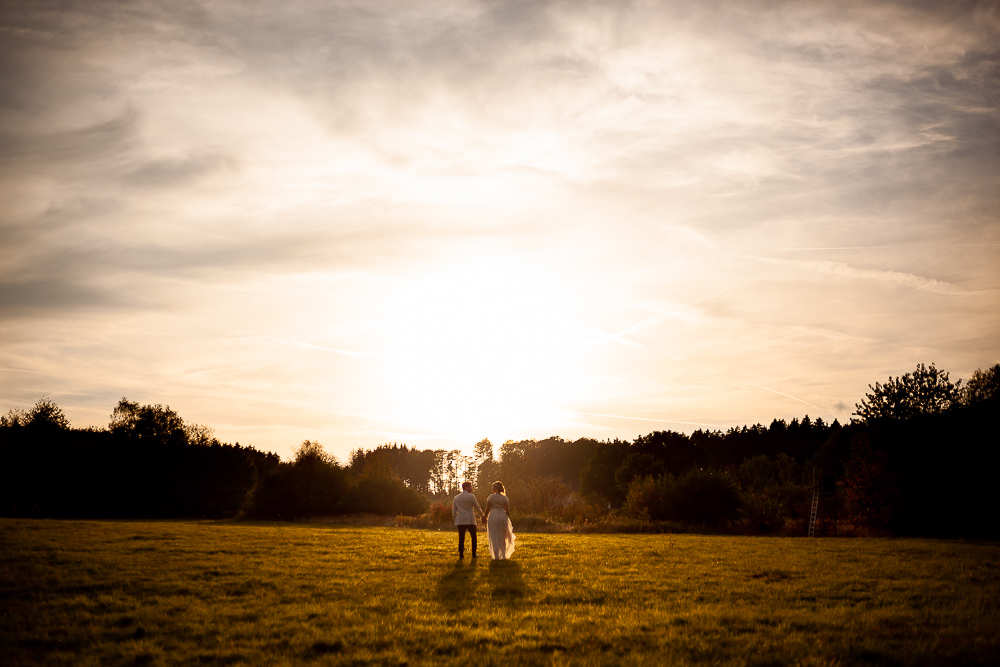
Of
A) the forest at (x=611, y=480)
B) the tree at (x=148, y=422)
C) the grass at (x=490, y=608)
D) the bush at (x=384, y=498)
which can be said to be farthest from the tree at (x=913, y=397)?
the tree at (x=148, y=422)

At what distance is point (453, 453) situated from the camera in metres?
181

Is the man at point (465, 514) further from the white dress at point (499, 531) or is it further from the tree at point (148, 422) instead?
the tree at point (148, 422)

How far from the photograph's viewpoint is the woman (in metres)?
19.1

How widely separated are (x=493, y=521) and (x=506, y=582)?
4754 millimetres

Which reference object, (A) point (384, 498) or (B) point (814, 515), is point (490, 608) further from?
(A) point (384, 498)

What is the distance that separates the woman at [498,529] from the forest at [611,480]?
20067 mm

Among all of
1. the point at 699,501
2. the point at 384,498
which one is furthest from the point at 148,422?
the point at 699,501

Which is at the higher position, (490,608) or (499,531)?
(499,531)

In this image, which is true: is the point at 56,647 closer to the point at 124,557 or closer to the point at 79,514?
the point at 124,557

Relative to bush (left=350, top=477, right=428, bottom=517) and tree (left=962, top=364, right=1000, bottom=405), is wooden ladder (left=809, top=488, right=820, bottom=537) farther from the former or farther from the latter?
bush (left=350, top=477, right=428, bottom=517)

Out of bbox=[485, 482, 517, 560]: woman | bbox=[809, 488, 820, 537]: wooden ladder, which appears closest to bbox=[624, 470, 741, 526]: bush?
bbox=[809, 488, 820, 537]: wooden ladder

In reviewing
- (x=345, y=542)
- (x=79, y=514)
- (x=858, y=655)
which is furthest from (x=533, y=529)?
(x=79, y=514)

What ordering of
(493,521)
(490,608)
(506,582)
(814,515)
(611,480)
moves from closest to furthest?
(490,608) → (506,582) → (493,521) → (814,515) → (611,480)

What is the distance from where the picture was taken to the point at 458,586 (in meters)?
13.9
